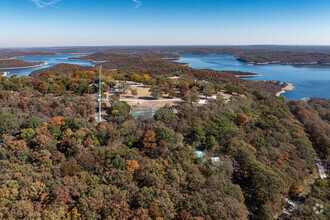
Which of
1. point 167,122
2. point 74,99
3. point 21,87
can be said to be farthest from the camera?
point 21,87

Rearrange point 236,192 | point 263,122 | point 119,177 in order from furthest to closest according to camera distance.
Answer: point 263,122 < point 236,192 < point 119,177

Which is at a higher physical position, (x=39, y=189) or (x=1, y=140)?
(x=1, y=140)

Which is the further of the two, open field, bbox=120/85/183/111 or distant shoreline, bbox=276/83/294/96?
distant shoreline, bbox=276/83/294/96

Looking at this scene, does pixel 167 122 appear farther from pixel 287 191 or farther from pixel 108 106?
pixel 287 191

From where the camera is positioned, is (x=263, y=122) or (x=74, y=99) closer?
(x=74, y=99)

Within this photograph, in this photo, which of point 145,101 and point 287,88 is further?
point 287,88

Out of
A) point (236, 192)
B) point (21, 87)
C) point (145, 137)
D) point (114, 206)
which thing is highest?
Result: point (21, 87)

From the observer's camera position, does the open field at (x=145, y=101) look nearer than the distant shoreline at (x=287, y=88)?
Yes

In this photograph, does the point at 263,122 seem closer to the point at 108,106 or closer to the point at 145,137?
the point at 145,137

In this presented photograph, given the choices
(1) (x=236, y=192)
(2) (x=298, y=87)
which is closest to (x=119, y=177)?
(1) (x=236, y=192)

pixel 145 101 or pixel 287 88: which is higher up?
pixel 145 101
